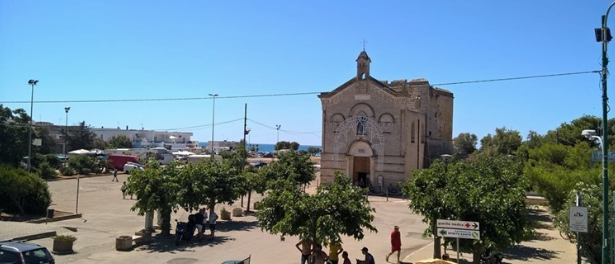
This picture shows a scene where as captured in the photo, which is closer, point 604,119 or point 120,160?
point 604,119

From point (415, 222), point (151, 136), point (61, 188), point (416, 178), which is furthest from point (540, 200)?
point (151, 136)

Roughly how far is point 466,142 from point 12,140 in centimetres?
6016

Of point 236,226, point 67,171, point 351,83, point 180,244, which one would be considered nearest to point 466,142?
point 351,83

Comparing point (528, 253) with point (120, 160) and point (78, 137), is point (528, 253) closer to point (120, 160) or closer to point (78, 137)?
point (120, 160)

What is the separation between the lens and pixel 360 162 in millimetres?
46438

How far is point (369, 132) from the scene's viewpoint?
44.9 m

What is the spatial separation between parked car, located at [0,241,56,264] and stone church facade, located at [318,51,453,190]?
33.4m

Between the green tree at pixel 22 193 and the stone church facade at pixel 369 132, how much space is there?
25547 millimetres

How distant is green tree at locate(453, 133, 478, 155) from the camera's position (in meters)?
72.9

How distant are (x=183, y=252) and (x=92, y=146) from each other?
80.1m

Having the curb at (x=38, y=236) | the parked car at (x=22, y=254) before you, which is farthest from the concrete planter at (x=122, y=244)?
the parked car at (x=22, y=254)

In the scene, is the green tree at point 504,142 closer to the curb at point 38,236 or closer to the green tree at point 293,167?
the green tree at point 293,167

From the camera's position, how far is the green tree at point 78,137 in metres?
86.1

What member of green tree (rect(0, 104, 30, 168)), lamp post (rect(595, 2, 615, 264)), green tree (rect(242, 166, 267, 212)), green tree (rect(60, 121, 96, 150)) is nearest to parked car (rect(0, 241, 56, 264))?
green tree (rect(242, 166, 267, 212))
